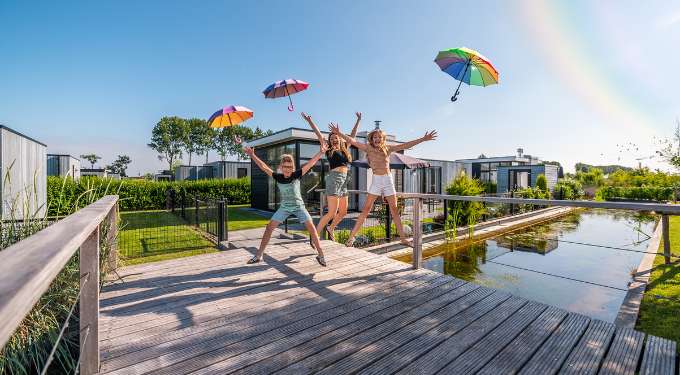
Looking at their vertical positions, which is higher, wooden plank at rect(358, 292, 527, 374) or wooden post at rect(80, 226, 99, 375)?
wooden post at rect(80, 226, 99, 375)

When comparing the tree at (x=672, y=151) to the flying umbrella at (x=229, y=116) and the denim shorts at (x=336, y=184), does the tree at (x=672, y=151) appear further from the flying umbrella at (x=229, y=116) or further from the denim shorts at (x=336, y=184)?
the flying umbrella at (x=229, y=116)

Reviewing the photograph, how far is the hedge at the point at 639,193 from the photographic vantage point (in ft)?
51.7

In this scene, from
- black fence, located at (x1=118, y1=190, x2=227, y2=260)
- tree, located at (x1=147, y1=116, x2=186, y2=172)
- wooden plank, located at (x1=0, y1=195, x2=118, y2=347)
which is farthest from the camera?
tree, located at (x1=147, y1=116, x2=186, y2=172)

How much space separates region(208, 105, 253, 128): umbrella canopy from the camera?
221 inches

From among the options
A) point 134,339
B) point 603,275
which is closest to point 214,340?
point 134,339

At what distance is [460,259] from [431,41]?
6252mm

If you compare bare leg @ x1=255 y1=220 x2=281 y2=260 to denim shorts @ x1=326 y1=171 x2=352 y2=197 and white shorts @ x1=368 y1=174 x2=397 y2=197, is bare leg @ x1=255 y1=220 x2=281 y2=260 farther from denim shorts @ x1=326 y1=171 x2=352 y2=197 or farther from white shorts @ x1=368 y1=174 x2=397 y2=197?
white shorts @ x1=368 y1=174 x2=397 y2=197

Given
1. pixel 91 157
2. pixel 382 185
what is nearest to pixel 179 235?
pixel 382 185

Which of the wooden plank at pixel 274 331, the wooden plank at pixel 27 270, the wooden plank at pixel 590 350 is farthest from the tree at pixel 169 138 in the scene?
the wooden plank at pixel 590 350

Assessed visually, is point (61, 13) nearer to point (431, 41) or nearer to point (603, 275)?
point (431, 41)

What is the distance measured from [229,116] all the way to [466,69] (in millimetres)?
4347

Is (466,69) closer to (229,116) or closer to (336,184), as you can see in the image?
(336,184)

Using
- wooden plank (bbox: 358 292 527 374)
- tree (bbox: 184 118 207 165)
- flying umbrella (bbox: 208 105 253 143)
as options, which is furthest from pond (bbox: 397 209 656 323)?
tree (bbox: 184 118 207 165)

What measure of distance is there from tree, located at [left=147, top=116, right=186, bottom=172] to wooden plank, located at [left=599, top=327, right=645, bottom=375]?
1937 inches
